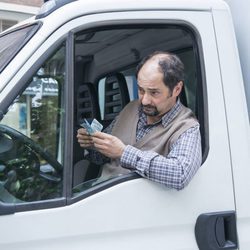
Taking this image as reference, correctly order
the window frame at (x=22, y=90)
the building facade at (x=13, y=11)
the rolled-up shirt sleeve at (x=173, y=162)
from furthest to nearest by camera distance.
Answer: the building facade at (x=13, y=11) → the rolled-up shirt sleeve at (x=173, y=162) → the window frame at (x=22, y=90)

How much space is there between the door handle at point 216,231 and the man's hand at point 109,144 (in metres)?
0.42

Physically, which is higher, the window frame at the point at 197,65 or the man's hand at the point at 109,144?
the window frame at the point at 197,65

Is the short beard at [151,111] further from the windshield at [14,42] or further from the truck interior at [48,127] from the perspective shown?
the windshield at [14,42]

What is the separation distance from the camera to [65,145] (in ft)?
5.85

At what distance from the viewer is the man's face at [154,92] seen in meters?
1.99

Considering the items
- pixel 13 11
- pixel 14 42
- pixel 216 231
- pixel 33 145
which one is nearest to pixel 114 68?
pixel 14 42

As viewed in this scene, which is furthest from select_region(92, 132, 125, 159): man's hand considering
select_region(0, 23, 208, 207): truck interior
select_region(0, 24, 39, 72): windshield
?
select_region(0, 24, 39, 72): windshield

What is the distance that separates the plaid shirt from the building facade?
629 centimetres

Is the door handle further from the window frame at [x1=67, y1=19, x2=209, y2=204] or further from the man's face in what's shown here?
the man's face

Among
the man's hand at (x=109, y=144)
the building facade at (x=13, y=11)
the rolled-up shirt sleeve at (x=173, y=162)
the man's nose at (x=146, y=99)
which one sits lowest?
the rolled-up shirt sleeve at (x=173, y=162)

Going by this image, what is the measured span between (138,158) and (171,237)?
1.13 feet

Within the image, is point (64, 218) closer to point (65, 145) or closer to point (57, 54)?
point (65, 145)

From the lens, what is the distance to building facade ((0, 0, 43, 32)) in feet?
25.7

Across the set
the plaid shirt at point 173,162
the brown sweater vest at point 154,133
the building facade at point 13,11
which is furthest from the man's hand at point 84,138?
the building facade at point 13,11
